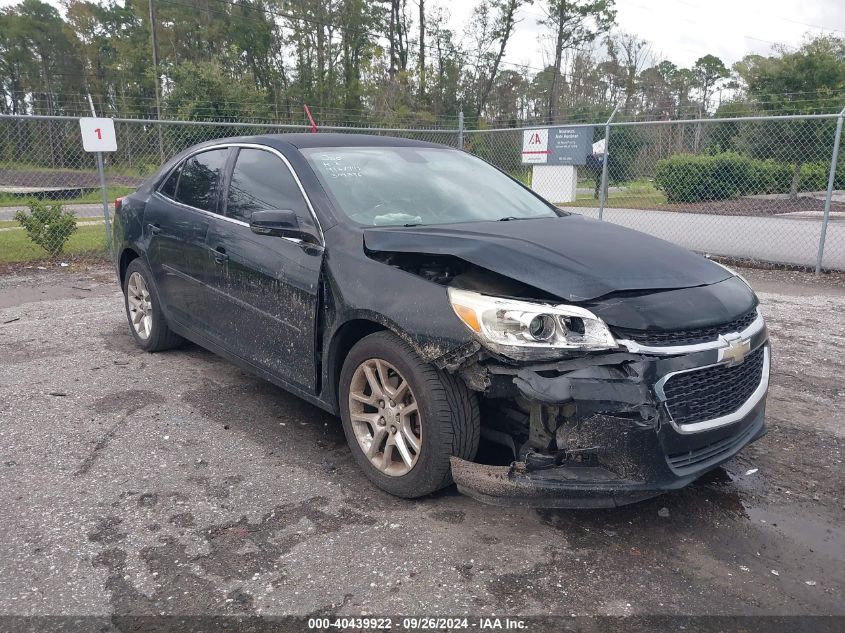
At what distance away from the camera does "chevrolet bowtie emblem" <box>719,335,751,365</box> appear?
290 cm

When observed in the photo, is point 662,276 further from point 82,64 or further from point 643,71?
point 82,64

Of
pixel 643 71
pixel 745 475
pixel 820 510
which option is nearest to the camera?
pixel 820 510

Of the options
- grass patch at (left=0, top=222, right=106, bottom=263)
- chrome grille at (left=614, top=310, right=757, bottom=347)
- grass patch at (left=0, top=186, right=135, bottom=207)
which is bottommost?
grass patch at (left=0, top=222, right=106, bottom=263)

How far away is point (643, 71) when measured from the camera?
142 ft

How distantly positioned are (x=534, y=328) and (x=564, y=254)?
506 mm

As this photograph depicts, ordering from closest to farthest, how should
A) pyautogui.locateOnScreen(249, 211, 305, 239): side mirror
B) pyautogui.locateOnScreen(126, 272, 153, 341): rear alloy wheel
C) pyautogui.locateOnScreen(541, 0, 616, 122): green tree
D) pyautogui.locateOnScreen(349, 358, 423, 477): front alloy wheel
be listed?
1. pyautogui.locateOnScreen(349, 358, 423, 477): front alloy wheel
2. pyautogui.locateOnScreen(249, 211, 305, 239): side mirror
3. pyautogui.locateOnScreen(126, 272, 153, 341): rear alloy wheel
4. pyautogui.locateOnScreen(541, 0, 616, 122): green tree

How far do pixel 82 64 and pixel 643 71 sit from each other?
117 feet

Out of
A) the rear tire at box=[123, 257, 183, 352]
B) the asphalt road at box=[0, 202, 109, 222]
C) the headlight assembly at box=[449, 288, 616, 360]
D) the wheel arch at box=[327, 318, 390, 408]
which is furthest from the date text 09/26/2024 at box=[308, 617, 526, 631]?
the asphalt road at box=[0, 202, 109, 222]

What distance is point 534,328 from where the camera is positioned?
277 centimetres

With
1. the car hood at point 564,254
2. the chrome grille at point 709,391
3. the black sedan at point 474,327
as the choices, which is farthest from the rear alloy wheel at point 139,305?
the chrome grille at point 709,391

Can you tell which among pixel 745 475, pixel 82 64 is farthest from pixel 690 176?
pixel 82 64

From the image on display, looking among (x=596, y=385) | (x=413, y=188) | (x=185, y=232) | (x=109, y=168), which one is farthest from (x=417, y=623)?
(x=109, y=168)

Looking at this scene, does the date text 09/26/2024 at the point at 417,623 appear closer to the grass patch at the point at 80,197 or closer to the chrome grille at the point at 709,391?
the chrome grille at the point at 709,391

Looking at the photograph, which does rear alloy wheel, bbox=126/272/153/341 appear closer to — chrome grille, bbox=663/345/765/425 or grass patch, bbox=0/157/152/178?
chrome grille, bbox=663/345/765/425
